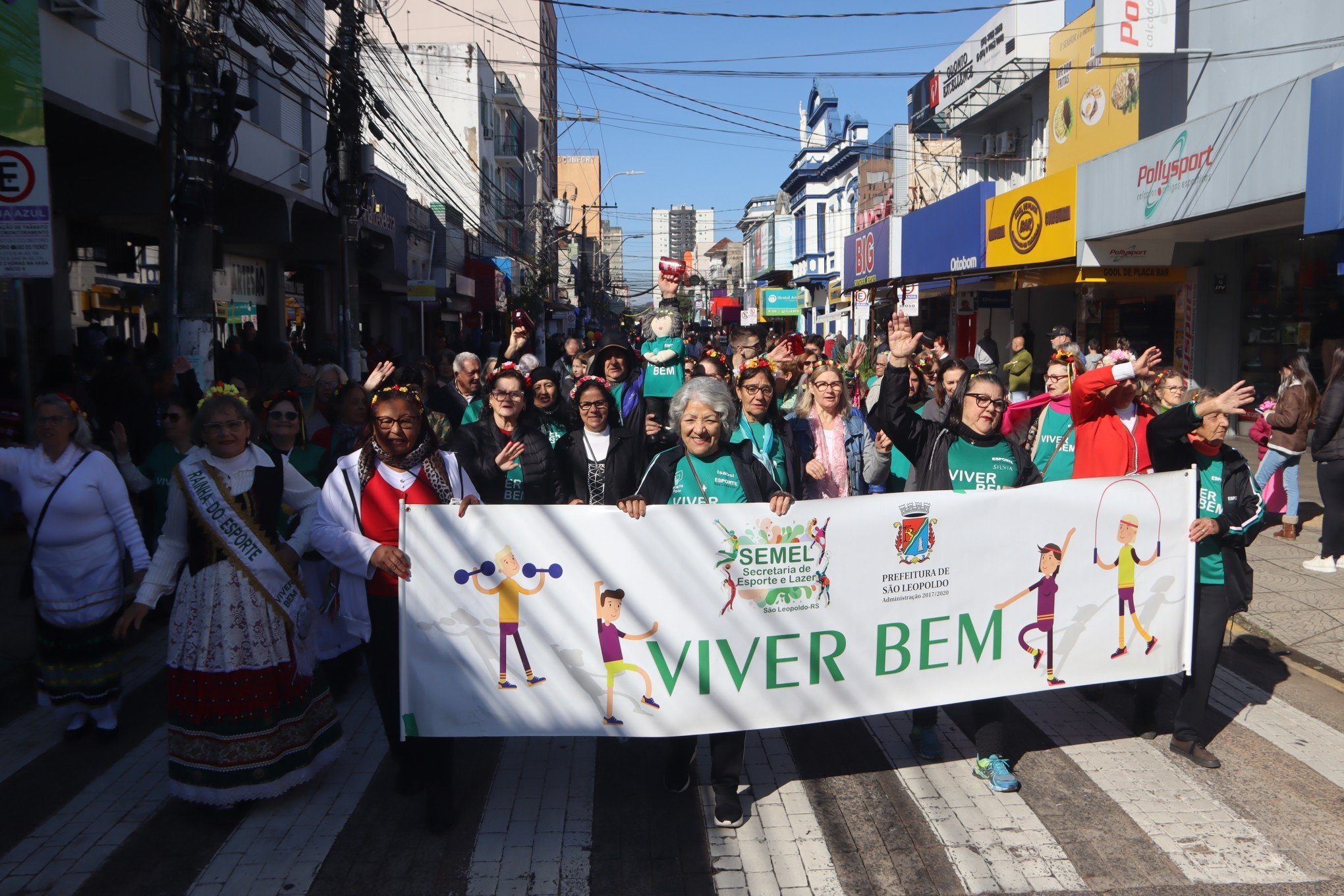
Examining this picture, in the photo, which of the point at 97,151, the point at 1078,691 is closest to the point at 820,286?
the point at 97,151

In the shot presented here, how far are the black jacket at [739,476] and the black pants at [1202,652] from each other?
2.15 m

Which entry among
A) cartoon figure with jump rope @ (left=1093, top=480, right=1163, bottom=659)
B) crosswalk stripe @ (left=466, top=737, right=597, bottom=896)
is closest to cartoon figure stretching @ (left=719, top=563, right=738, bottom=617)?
crosswalk stripe @ (left=466, top=737, right=597, bottom=896)

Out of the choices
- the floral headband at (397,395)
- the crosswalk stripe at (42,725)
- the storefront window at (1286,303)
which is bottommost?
the crosswalk stripe at (42,725)

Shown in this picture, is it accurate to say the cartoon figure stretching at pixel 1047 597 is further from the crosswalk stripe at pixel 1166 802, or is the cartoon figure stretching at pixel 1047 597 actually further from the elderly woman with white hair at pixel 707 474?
the elderly woman with white hair at pixel 707 474

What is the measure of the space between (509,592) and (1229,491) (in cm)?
347

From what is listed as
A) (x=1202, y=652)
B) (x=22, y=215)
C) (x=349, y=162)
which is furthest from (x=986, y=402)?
(x=349, y=162)

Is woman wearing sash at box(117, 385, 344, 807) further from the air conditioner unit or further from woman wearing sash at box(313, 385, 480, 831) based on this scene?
the air conditioner unit

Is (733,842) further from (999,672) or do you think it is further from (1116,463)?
(1116,463)

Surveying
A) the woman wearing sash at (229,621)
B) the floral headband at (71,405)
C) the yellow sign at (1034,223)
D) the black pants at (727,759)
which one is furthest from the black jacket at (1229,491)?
the yellow sign at (1034,223)

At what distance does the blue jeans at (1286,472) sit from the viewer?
9531mm

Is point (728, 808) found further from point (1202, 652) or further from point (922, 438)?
point (1202, 652)

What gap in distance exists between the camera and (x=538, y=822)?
439 centimetres

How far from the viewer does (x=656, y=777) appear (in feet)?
16.0

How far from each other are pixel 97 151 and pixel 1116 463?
1281 centimetres
